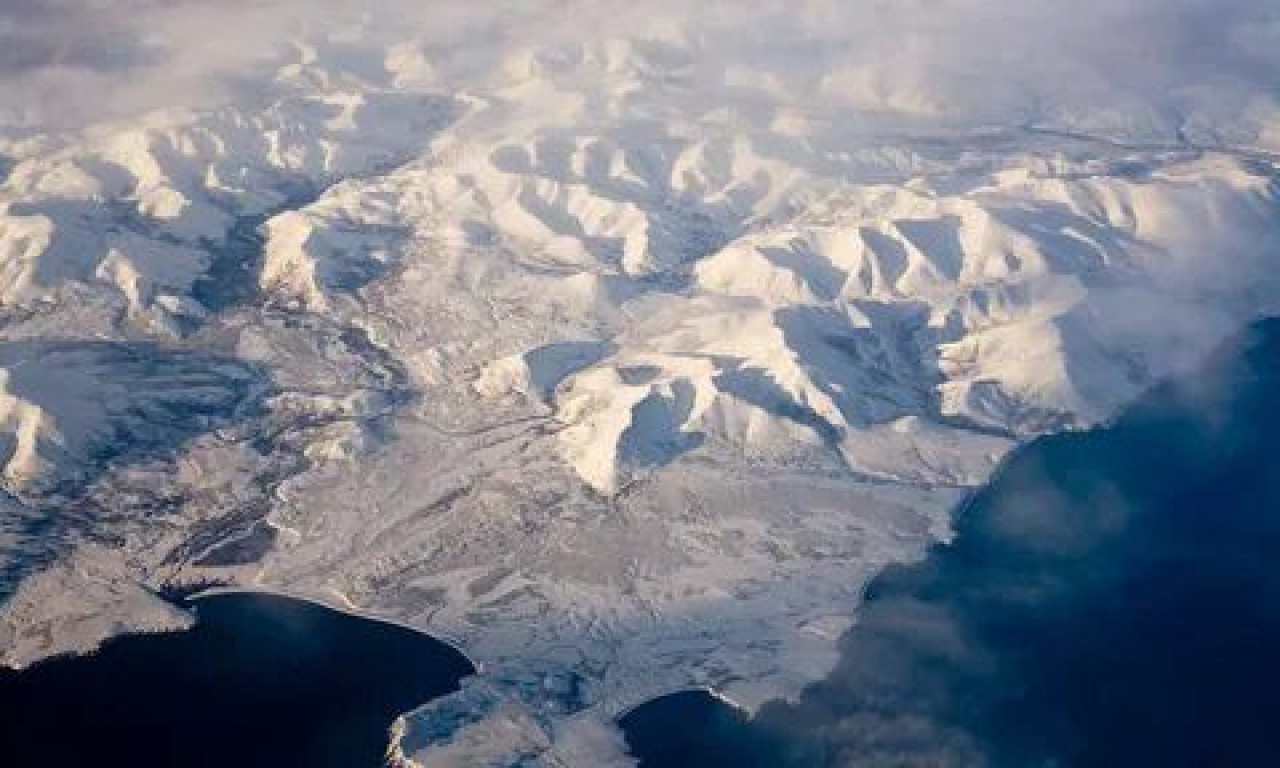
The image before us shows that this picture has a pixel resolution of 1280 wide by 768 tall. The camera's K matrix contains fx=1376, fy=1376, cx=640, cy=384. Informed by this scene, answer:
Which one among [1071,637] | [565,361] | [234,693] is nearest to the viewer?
[234,693]

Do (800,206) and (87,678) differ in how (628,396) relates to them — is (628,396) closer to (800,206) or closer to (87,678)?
(87,678)

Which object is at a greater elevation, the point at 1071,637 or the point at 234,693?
the point at 234,693

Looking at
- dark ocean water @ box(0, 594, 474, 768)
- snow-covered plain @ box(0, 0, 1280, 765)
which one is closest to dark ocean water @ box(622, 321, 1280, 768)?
snow-covered plain @ box(0, 0, 1280, 765)

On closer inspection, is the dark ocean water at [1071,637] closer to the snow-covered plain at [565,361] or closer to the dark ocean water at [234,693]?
the snow-covered plain at [565,361]

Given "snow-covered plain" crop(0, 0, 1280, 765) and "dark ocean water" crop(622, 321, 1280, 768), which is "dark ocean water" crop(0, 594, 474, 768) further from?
"dark ocean water" crop(622, 321, 1280, 768)

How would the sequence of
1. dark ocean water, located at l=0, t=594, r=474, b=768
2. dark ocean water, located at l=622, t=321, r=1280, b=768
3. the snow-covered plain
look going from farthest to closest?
the snow-covered plain
dark ocean water, located at l=0, t=594, r=474, b=768
dark ocean water, located at l=622, t=321, r=1280, b=768

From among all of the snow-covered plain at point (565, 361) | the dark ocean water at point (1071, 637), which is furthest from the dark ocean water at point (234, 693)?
the dark ocean water at point (1071, 637)
